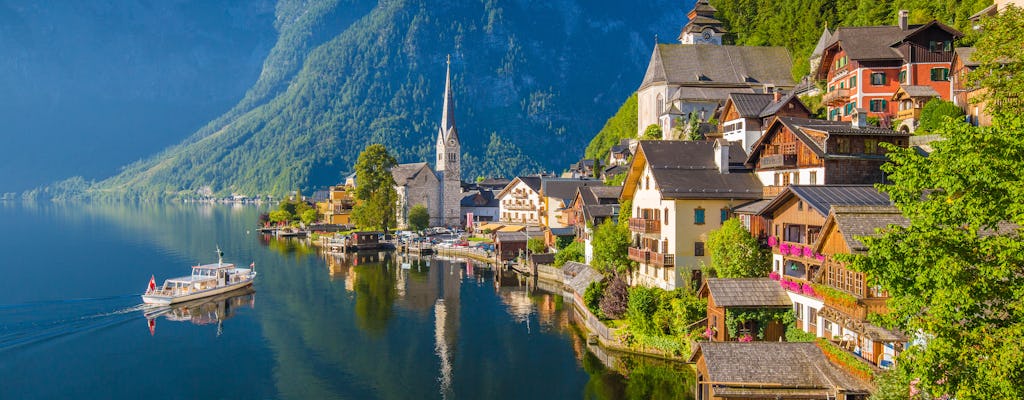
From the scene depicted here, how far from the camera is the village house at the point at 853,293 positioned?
26.0 m

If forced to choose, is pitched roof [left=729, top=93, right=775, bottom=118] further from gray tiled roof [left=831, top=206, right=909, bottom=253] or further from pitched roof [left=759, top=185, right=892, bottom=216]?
gray tiled roof [left=831, top=206, right=909, bottom=253]

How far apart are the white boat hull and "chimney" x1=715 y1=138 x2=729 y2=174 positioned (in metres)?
41.3

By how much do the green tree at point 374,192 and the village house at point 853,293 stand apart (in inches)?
3344

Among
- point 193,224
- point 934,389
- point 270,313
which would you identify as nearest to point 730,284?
point 934,389

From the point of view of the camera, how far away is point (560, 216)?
282ft

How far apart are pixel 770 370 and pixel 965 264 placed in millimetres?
12069

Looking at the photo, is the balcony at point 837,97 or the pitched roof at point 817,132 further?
the balcony at point 837,97

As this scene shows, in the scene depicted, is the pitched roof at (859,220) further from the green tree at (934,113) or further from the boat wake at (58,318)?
the boat wake at (58,318)

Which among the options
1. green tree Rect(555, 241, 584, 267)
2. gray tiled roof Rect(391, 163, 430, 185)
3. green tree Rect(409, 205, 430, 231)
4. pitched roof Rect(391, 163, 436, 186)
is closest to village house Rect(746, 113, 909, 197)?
green tree Rect(555, 241, 584, 267)

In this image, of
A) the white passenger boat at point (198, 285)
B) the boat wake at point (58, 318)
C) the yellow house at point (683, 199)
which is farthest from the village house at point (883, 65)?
the boat wake at point (58, 318)

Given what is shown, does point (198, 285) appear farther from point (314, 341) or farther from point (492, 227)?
point (492, 227)

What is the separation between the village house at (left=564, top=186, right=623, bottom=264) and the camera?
59938 mm

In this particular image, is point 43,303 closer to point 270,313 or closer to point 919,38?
point 270,313

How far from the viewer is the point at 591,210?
200 feet
